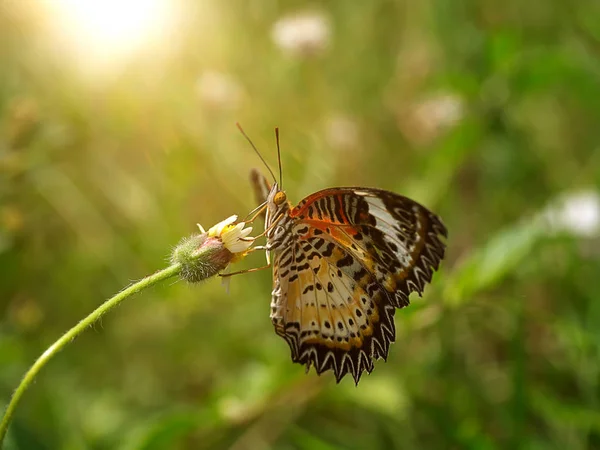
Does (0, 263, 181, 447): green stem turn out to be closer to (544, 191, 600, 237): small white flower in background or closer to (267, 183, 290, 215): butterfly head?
(267, 183, 290, 215): butterfly head

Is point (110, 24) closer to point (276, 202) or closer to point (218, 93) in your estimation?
point (218, 93)

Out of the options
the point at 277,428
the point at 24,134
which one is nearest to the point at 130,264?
the point at 24,134

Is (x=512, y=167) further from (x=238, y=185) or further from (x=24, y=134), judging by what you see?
(x=24, y=134)

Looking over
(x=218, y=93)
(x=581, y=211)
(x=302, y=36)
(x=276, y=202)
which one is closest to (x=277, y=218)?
(x=276, y=202)

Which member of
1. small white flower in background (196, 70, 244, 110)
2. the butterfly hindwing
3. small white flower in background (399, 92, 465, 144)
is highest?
small white flower in background (399, 92, 465, 144)

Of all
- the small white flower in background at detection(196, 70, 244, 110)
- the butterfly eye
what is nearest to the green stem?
the butterfly eye
